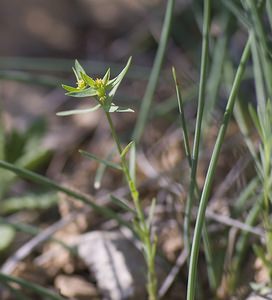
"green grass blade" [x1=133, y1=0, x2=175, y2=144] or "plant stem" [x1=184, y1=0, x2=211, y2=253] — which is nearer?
"plant stem" [x1=184, y1=0, x2=211, y2=253]

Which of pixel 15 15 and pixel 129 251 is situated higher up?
pixel 15 15

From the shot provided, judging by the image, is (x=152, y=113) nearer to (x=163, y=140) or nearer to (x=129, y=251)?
(x=163, y=140)

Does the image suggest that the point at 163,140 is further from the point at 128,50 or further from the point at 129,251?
the point at 128,50

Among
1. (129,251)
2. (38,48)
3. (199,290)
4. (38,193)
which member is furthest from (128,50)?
(199,290)

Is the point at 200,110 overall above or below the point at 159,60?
below

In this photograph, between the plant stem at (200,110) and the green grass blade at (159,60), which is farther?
the green grass blade at (159,60)

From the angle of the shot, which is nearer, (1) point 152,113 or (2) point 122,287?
(2) point 122,287

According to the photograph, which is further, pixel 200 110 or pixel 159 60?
pixel 159 60

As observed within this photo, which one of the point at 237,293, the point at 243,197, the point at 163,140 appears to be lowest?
the point at 237,293

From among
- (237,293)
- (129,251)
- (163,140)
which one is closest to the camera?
(237,293)

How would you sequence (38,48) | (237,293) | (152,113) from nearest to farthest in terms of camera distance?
(237,293), (152,113), (38,48)
